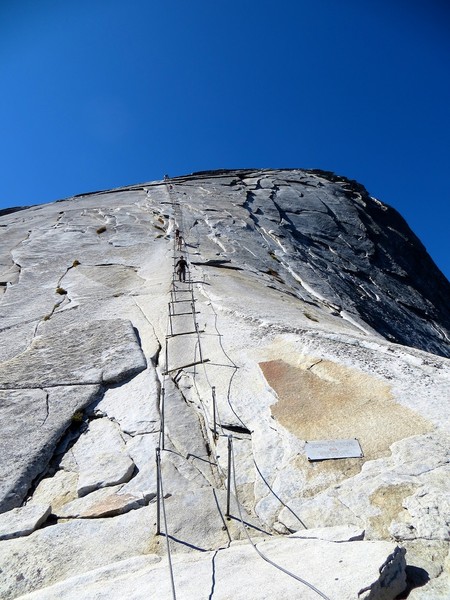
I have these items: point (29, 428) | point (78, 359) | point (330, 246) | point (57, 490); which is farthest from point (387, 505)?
point (330, 246)

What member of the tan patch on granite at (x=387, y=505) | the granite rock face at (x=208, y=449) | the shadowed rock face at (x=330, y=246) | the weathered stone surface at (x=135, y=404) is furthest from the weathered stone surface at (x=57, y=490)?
the shadowed rock face at (x=330, y=246)

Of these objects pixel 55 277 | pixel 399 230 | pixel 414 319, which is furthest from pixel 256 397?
pixel 399 230

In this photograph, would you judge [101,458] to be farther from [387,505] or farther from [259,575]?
[387,505]

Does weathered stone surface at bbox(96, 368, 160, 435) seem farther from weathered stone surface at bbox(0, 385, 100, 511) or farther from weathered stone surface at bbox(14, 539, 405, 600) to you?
weathered stone surface at bbox(14, 539, 405, 600)

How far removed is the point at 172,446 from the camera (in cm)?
566

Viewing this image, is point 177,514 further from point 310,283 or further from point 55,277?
point 310,283

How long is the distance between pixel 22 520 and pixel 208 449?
7.01 feet

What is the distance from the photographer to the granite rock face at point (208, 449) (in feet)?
11.8

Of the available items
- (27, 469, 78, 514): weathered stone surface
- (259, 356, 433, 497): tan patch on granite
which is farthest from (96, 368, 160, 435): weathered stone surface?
(259, 356, 433, 497): tan patch on granite

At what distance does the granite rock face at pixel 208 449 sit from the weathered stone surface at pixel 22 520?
0.02 m

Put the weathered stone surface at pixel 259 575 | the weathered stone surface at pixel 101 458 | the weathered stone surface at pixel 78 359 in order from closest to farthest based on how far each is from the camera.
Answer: the weathered stone surface at pixel 259 575
the weathered stone surface at pixel 101 458
the weathered stone surface at pixel 78 359

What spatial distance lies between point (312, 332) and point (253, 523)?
14.8ft

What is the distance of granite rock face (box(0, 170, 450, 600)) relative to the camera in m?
3.61

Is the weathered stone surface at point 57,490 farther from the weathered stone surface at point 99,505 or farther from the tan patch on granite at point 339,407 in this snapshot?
the tan patch on granite at point 339,407
